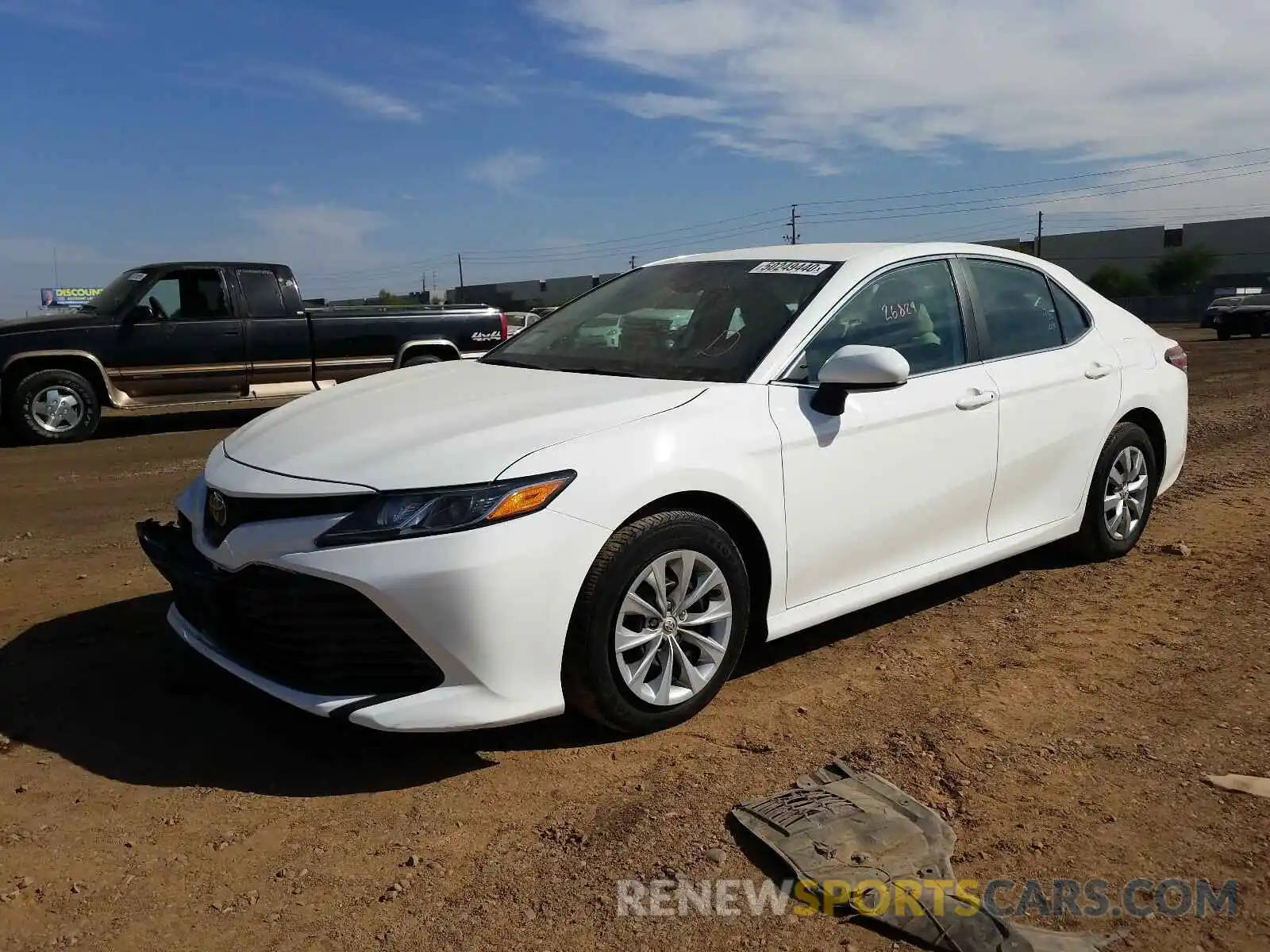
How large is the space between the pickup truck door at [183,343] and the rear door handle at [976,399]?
9501mm

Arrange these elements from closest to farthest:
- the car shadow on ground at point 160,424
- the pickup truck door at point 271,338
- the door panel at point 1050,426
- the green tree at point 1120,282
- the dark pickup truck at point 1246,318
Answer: the door panel at point 1050,426, the car shadow on ground at point 160,424, the pickup truck door at point 271,338, the dark pickup truck at point 1246,318, the green tree at point 1120,282

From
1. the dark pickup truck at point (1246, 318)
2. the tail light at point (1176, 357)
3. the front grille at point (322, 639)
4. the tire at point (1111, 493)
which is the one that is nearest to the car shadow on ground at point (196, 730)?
the front grille at point (322, 639)

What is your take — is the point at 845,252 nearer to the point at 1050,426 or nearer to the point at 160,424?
the point at 1050,426

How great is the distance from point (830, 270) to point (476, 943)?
9.37 ft

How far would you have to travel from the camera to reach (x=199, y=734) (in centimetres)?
357

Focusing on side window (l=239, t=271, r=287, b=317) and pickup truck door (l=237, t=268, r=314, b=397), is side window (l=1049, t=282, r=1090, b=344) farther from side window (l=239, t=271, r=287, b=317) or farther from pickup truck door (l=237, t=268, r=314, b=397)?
side window (l=239, t=271, r=287, b=317)

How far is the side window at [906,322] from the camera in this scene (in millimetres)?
4105

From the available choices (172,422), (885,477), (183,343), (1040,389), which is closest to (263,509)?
(885,477)

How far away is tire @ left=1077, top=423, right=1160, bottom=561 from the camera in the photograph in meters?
5.28

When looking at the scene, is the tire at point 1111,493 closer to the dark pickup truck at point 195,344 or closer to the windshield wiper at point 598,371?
the windshield wiper at point 598,371

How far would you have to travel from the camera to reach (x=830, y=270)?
430 centimetres

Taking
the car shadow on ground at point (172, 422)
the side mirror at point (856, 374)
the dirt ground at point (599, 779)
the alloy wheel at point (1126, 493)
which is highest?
the side mirror at point (856, 374)

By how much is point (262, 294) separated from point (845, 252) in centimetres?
921

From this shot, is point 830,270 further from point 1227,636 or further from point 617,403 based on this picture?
point 1227,636
